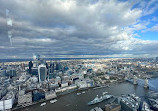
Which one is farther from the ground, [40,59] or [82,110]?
[40,59]

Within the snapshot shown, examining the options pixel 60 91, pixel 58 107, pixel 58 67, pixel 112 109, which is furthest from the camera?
pixel 58 67

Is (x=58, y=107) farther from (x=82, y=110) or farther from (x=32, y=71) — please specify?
(x=32, y=71)

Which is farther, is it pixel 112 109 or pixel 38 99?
pixel 38 99

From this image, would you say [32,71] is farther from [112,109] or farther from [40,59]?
[112,109]

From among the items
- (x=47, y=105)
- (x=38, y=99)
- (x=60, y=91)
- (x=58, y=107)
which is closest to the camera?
(x=58, y=107)

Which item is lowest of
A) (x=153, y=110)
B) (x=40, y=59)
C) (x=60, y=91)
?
(x=60, y=91)

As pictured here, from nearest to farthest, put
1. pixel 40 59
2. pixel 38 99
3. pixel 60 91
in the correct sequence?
pixel 38 99 < pixel 60 91 < pixel 40 59

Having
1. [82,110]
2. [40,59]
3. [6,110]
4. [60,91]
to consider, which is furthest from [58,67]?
[82,110]

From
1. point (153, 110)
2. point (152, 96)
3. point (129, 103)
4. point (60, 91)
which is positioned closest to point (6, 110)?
point (60, 91)

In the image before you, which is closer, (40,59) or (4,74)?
(4,74)
